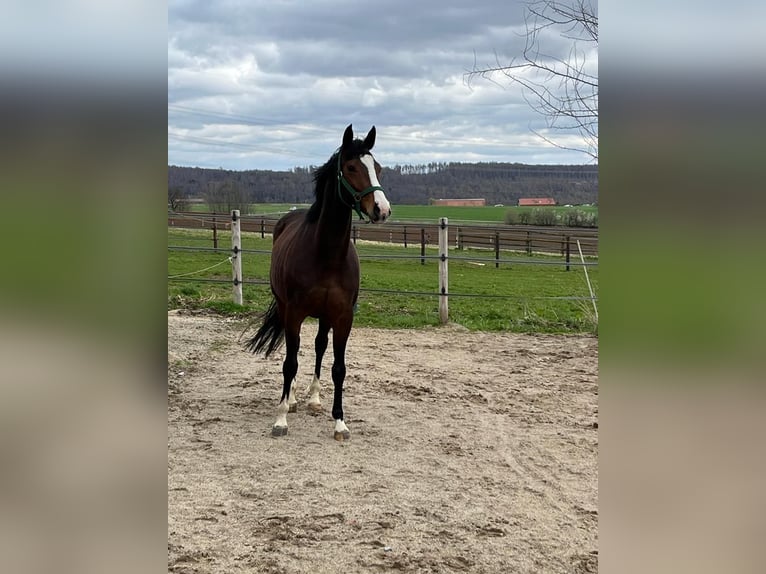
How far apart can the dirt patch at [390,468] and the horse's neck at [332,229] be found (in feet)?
4.11

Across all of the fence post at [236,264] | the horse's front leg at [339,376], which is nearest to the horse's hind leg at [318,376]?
the horse's front leg at [339,376]

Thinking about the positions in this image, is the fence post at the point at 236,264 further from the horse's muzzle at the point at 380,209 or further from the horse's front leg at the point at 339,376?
the horse's muzzle at the point at 380,209

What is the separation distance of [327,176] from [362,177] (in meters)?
0.40

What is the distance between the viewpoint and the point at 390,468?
12.3 feet

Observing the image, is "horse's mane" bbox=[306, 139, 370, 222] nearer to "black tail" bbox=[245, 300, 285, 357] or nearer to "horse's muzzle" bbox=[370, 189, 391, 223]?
"horse's muzzle" bbox=[370, 189, 391, 223]

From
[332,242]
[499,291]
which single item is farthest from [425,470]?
[499,291]

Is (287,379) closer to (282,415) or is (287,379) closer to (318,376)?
(282,415)

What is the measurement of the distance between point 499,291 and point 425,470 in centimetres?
923

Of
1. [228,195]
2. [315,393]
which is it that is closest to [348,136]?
[315,393]

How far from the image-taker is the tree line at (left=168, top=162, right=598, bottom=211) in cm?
559

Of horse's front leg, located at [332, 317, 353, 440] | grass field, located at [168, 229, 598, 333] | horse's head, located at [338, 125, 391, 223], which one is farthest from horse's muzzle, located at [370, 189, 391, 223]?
grass field, located at [168, 229, 598, 333]

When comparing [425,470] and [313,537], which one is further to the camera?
[425,470]
